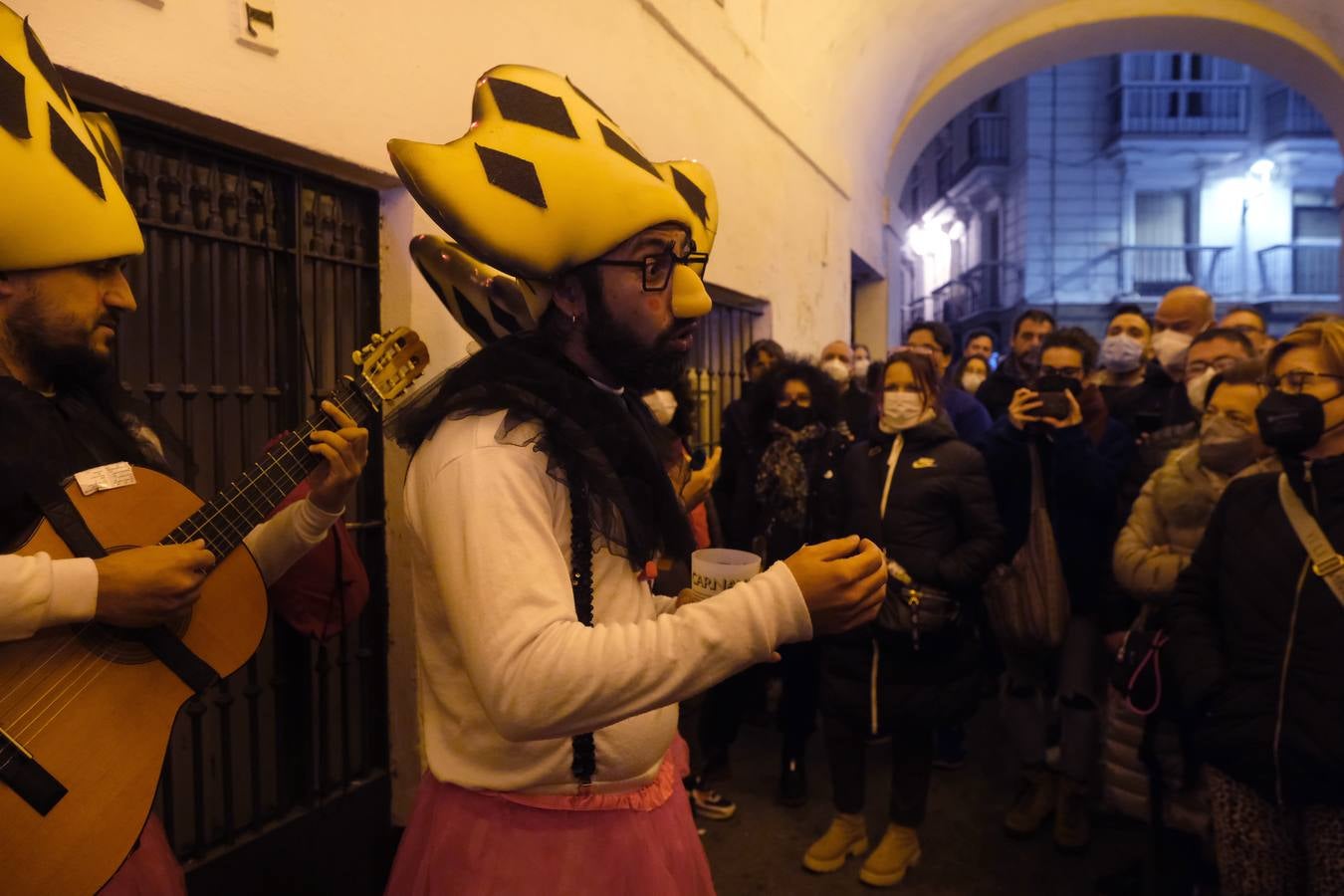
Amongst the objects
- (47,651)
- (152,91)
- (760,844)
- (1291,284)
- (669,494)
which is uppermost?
(1291,284)

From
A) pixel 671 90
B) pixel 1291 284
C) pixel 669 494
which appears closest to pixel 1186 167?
pixel 1291 284

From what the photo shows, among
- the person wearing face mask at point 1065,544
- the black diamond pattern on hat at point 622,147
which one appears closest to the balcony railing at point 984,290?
the person wearing face mask at point 1065,544

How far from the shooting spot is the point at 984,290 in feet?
83.5

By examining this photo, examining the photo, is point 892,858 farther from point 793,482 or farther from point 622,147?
point 622,147

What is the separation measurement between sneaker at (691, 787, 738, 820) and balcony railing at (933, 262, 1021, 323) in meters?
22.0

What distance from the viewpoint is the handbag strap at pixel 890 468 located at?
10.6 feet

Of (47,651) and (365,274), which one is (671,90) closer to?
(365,274)

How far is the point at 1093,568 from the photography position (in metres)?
3.35

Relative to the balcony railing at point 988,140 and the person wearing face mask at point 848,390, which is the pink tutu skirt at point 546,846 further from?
the balcony railing at point 988,140

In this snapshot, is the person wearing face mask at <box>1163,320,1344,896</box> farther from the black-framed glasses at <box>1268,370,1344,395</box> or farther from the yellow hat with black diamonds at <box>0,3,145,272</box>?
the yellow hat with black diamonds at <box>0,3,145,272</box>

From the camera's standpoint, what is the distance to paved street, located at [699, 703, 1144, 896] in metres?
3.22

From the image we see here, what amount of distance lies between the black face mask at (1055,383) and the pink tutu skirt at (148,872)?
2.96 meters

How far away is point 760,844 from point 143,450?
8.96ft

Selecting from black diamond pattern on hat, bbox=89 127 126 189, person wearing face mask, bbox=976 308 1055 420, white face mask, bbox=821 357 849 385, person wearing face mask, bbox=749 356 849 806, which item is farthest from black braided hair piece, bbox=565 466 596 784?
white face mask, bbox=821 357 849 385
